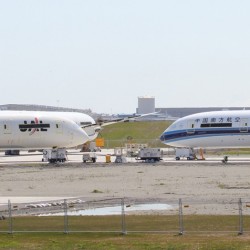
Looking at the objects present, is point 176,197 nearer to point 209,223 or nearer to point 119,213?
point 119,213

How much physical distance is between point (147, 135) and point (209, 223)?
130208 mm

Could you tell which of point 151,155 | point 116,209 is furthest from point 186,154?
point 116,209

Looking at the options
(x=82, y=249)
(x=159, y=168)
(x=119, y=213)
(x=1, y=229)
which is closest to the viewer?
(x=82, y=249)

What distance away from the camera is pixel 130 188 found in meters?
58.8

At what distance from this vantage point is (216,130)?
9444 cm

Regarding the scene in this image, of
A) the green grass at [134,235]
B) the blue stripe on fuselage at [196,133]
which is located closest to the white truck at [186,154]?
the blue stripe on fuselage at [196,133]

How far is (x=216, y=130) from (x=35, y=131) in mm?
17787

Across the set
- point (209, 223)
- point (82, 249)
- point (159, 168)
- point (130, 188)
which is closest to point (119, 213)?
point (209, 223)

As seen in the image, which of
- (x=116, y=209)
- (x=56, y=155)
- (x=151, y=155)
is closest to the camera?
(x=116, y=209)

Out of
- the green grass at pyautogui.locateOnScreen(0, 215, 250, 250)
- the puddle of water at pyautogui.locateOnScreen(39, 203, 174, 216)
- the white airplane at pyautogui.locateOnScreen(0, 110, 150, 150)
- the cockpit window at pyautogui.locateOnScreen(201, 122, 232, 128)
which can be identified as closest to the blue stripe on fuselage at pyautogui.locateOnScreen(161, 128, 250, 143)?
the cockpit window at pyautogui.locateOnScreen(201, 122, 232, 128)

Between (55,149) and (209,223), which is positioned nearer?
(209,223)

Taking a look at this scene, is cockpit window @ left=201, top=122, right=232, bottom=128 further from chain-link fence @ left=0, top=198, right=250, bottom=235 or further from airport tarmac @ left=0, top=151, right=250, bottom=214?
chain-link fence @ left=0, top=198, right=250, bottom=235

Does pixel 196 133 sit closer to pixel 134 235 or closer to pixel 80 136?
pixel 80 136

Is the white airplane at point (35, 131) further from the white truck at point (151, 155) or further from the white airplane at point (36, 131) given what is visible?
the white truck at point (151, 155)
